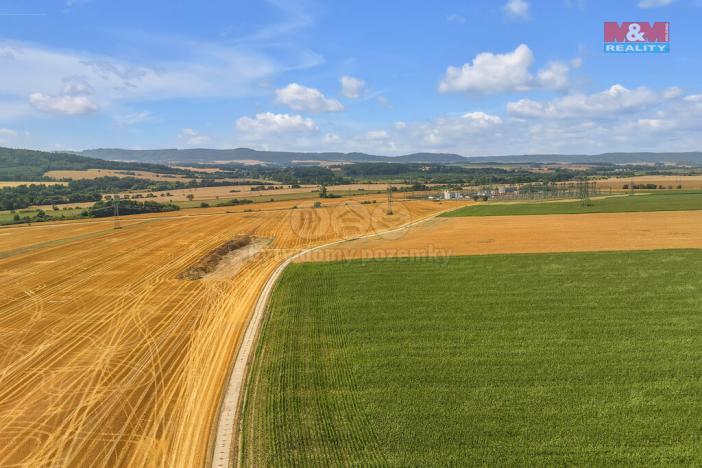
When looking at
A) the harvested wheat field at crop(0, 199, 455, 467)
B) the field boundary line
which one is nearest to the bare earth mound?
the harvested wheat field at crop(0, 199, 455, 467)

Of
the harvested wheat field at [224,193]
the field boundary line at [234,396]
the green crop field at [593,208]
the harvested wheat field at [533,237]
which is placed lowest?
the field boundary line at [234,396]

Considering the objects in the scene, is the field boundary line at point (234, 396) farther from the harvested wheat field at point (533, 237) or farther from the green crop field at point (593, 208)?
the green crop field at point (593, 208)

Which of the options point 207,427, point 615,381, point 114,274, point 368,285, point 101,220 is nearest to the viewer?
point 207,427

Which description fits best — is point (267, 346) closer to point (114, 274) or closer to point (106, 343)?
point (106, 343)

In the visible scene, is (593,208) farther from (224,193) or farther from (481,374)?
(224,193)

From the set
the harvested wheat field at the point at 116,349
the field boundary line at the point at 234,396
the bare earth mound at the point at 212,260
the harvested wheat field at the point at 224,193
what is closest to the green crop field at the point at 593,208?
the bare earth mound at the point at 212,260

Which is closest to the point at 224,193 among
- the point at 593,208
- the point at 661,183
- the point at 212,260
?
the point at 212,260

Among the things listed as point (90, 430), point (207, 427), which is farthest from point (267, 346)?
point (90, 430)
